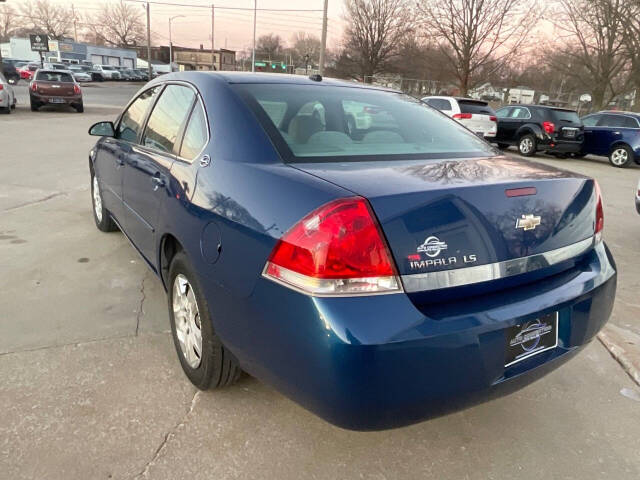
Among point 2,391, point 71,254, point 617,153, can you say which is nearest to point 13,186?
point 71,254

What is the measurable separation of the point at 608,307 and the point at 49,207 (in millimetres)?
5798

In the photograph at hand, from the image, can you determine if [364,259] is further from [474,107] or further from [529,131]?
[529,131]

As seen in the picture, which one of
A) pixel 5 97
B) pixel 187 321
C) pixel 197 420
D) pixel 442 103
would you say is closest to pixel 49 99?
pixel 5 97

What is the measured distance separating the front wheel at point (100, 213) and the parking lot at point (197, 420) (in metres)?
1.20

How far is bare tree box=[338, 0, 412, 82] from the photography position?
41.9 m

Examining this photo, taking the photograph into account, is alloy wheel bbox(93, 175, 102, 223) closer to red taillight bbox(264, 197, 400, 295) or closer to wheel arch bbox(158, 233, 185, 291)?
wheel arch bbox(158, 233, 185, 291)

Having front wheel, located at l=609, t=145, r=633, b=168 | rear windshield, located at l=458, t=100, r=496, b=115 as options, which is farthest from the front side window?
front wheel, located at l=609, t=145, r=633, b=168

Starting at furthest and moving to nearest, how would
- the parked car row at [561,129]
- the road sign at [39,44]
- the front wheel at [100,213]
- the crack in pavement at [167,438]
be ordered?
the road sign at [39,44]
the parked car row at [561,129]
the front wheel at [100,213]
the crack in pavement at [167,438]

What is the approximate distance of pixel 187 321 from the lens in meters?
2.50

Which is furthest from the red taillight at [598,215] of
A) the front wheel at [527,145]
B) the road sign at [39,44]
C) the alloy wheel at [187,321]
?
the road sign at [39,44]

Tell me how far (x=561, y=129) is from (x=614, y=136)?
1545 mm

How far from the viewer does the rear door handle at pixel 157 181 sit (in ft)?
8.69

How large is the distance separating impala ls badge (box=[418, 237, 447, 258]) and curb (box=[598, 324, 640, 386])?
1.97 metres

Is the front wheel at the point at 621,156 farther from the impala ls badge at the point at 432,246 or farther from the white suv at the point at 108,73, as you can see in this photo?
the white suv at the point at 108,73
